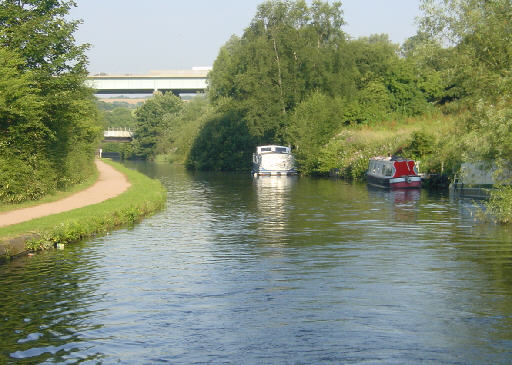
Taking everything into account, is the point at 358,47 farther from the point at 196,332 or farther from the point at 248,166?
the point at 196,332

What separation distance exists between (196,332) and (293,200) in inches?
999

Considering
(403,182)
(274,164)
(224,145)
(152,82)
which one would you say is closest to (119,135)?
(152,82)

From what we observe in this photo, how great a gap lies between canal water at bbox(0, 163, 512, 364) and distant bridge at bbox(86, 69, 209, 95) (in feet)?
352

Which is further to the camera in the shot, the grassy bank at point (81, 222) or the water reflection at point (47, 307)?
the grassy bank at point (81, 222)

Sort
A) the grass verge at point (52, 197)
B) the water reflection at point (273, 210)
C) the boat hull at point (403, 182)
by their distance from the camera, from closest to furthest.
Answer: the water reflection at point (273, 210), the grass verge at point (52, 197), the boat hull at point (403, 182)

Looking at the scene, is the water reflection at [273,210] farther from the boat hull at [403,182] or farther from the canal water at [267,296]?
the boat hull at [403,182]

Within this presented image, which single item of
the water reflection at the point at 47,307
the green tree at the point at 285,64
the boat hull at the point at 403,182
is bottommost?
the water reflection at the point at 47,307

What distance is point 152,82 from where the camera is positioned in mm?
130500

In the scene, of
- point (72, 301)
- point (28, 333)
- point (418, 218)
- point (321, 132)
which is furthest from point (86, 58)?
point (321, 132)

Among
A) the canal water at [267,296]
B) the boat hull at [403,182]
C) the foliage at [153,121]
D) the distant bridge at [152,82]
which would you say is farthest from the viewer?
the distant bridge at [152,82]

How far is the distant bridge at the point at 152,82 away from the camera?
12746cm

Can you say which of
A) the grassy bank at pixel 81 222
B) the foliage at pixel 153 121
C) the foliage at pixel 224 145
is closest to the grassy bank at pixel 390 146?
the foliage at pixel 224 145

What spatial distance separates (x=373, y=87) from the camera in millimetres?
74062

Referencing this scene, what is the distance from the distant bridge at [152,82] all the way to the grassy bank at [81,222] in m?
99.6
